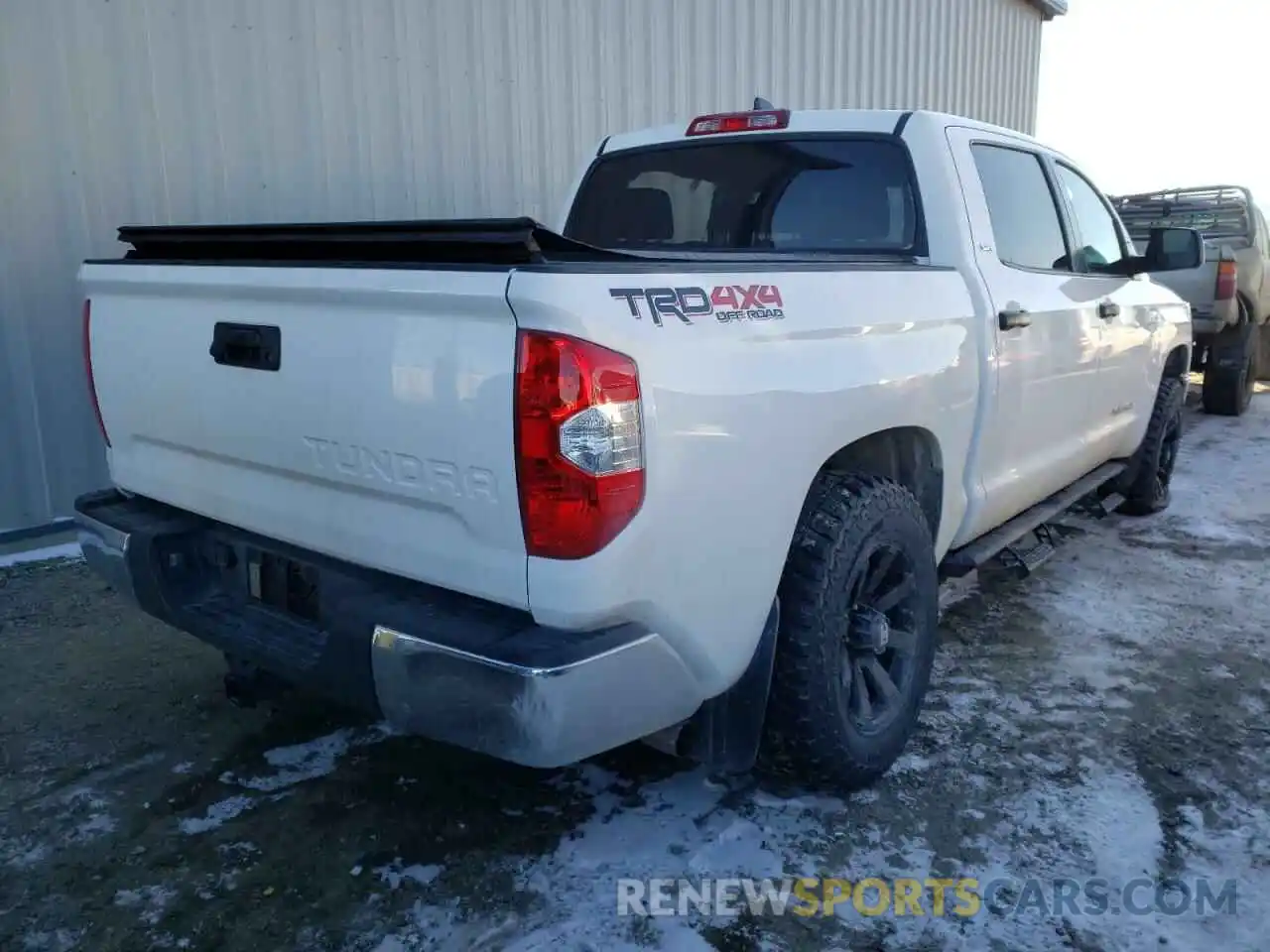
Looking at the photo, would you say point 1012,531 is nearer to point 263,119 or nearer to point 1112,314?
point 1112,314

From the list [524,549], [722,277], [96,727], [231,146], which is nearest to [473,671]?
[524,549]

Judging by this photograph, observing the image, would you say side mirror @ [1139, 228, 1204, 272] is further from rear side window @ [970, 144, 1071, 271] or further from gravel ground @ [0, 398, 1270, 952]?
gravel ground @ [0, 398, 1270, 952]

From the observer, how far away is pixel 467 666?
1972 millimetres

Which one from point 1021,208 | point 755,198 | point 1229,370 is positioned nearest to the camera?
point 755,198

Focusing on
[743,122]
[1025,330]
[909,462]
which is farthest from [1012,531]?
[743,122]

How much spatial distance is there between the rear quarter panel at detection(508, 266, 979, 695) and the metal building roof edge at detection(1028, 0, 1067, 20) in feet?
42.7

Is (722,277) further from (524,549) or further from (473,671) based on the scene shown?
(473,671)

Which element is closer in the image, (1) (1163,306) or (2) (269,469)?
(2) (269,469)

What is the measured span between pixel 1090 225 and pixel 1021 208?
3.31 ft

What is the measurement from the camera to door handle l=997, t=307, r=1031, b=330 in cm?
330

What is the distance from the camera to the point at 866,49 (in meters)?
9.79

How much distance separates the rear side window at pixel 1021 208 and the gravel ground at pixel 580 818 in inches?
58.3

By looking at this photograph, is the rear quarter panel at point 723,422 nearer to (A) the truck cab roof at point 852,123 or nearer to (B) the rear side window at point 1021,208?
(A) the truck cab roof at point 852,123

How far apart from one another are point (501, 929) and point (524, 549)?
937mm
